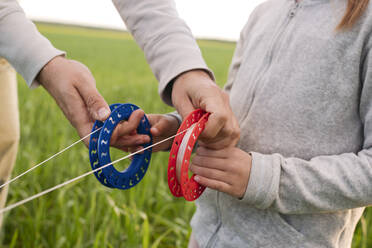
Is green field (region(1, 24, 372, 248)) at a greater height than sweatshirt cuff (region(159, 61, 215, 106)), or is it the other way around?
sweatshirt cuff (region(159, 61, 215, 106))

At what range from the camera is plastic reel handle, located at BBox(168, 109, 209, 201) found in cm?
56

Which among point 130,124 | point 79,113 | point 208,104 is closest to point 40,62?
point 79,113

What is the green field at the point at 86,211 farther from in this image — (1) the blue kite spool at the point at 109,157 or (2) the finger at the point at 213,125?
(2) the finger at the point at 213,125

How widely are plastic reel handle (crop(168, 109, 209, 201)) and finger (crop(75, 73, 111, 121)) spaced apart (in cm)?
15

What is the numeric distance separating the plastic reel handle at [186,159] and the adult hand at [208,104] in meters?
0.02

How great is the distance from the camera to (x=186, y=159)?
0.56m

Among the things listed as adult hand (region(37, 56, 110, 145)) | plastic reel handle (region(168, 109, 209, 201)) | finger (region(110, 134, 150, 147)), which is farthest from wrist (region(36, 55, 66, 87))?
plastic reel handle (region(168, 109, 209, 201))

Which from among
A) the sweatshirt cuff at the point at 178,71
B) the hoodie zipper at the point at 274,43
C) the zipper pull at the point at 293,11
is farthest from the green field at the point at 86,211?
the zipper pull at the point at 293,11

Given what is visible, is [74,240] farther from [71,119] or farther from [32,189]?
[71,119]

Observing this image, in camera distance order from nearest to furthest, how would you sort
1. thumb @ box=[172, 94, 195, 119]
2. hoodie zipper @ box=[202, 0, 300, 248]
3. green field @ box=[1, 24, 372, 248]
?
thumb @ box=[172, 94, 195, 119], hoodie zipper @ box=[202, 0, 300, 248], green field @ box=[1, 24, 372, 248]

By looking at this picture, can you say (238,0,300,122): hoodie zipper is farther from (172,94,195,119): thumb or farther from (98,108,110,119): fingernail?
(98,108,110,119): fingernail

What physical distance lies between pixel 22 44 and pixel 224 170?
519mm

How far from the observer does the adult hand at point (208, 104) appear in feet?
1.94

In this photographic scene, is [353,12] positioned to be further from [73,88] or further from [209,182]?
[73,88]
